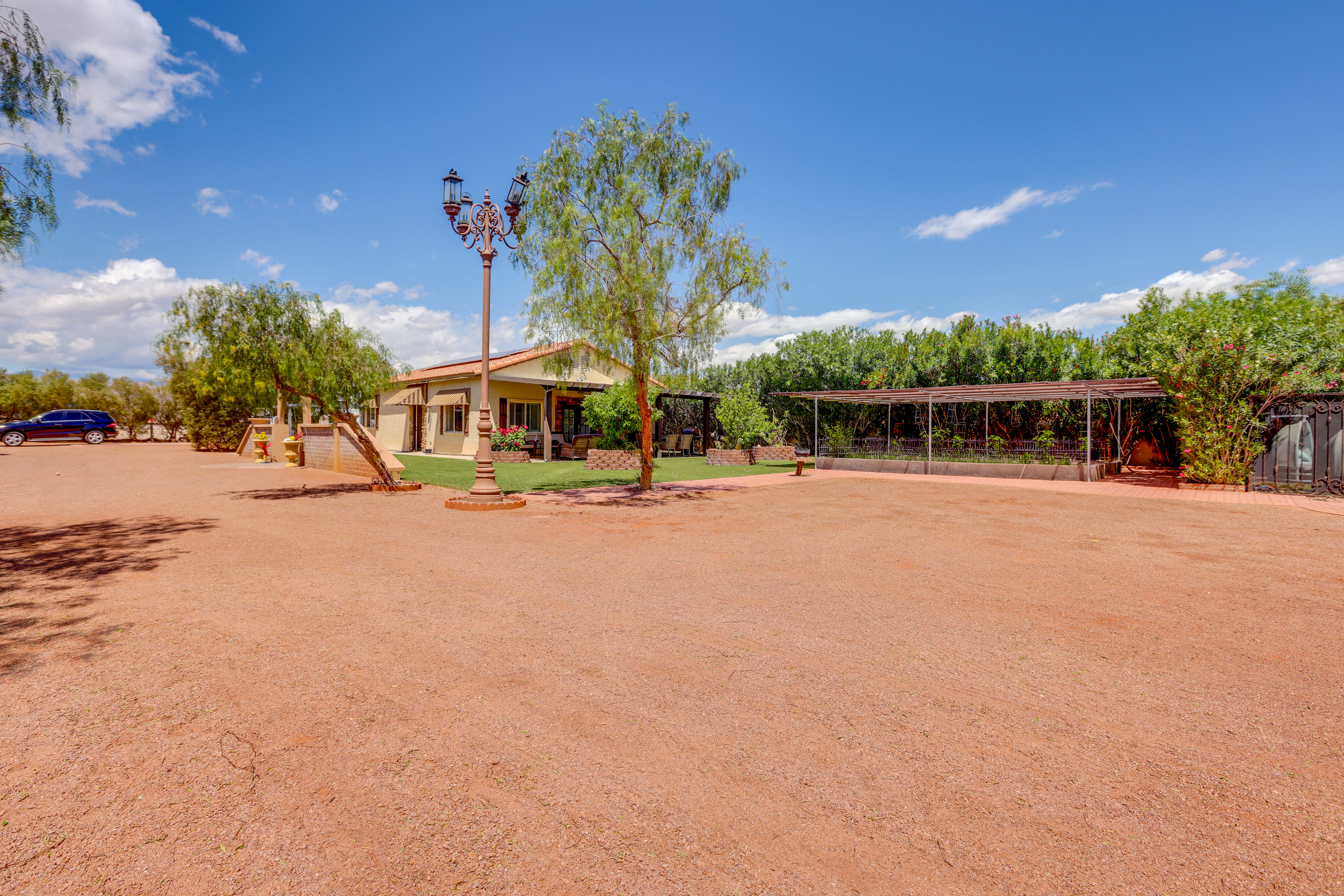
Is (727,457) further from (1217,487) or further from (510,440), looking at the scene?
(1217,487)

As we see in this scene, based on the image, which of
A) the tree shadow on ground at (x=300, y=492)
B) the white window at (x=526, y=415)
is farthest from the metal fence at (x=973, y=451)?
the tree shadow on ground at (x=300, y=492)

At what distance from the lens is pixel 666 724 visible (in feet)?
9.63

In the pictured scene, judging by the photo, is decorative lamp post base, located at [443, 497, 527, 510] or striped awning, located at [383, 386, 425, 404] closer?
decorative lamp post base, located at [443, 497, 527, 510]

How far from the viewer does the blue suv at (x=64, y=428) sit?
1099 inches

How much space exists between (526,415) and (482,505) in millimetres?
14551

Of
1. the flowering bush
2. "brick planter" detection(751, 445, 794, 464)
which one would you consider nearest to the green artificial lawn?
"brick planter" detection(751, 445, 794, 464)

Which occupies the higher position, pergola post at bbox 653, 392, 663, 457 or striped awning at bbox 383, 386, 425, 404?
striped awning at bbox 383, 386, 425, 404

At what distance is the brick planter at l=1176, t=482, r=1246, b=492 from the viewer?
42.1ft

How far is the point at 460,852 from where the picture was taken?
205cm

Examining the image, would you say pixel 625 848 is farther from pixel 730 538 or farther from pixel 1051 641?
pixel 730 538

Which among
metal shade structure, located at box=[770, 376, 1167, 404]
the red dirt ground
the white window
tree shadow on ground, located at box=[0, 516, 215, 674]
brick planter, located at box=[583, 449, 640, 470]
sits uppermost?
metal shade structure, located at box=[770, 376, 1167, 404]

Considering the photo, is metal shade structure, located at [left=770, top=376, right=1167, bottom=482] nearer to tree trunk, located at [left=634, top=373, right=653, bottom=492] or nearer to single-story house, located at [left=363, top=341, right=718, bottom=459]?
single-story house, located at [left=363, top=341, right=718, bottom=459]

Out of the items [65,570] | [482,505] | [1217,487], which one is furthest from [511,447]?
[1217,487]

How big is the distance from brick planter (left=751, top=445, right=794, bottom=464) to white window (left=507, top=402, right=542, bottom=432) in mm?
8333
